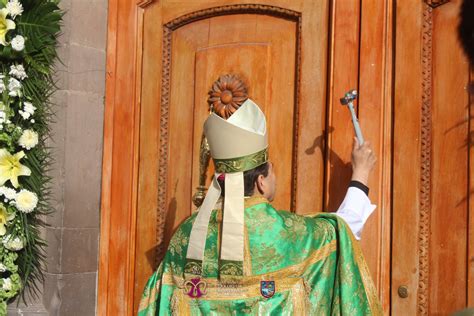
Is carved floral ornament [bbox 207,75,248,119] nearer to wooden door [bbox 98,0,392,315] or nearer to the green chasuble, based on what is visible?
wooden door [bbox 98,0,392,315]

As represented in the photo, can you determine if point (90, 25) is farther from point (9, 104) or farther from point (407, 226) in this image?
point (407, 226)

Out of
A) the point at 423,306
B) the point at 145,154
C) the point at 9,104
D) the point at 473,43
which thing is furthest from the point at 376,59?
the point at 9,104

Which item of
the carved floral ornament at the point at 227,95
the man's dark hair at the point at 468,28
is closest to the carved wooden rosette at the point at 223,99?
the carved floral ornament at the point at 227,95

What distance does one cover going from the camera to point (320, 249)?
2768mm

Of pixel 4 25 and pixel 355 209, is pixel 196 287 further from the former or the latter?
pixel 4 25

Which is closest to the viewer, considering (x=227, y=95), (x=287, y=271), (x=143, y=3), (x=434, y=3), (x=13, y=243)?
(x=287, y=271)

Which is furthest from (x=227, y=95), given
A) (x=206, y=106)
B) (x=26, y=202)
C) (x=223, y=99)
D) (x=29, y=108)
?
(x=26, y=202)

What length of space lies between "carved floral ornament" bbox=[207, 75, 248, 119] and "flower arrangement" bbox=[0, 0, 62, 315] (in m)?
0.76

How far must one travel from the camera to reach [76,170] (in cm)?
358

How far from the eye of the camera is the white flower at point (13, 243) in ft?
11.5

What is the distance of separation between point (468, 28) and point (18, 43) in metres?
1.93

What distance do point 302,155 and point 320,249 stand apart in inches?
22.2

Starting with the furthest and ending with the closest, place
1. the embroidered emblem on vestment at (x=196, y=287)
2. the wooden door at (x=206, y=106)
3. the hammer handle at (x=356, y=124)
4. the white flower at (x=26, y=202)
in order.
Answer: the white flower at (x=26, y=202), the wooden door at (x=206, y=106), the hammer handle at (x=356, y=124), the embroidered emblem on vestment at (x=196, y=287)

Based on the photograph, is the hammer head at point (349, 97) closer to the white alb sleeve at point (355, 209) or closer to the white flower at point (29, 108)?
the white alb sleeve at point (355, 209)
